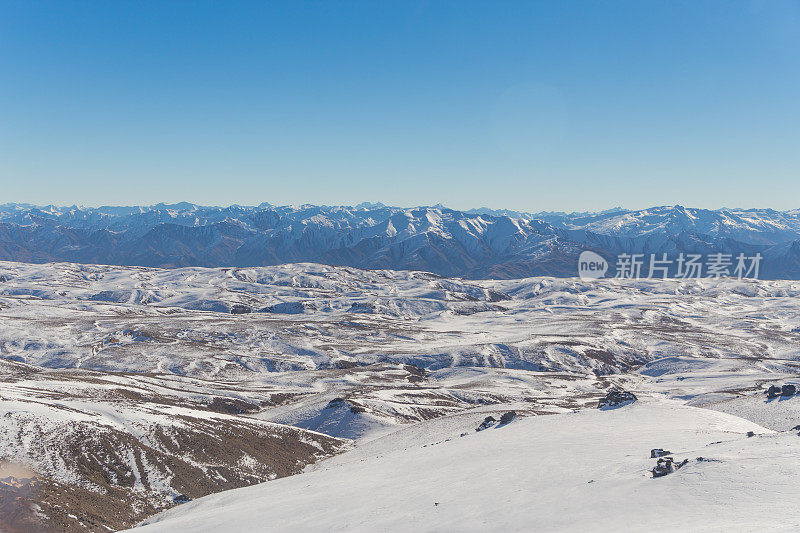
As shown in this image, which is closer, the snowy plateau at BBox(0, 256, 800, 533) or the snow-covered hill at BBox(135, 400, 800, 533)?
the snow-covered hill at BBox(135, 400, 800, 533)

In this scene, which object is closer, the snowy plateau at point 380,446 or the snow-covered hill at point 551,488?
the snow-covered hill at point 551,488

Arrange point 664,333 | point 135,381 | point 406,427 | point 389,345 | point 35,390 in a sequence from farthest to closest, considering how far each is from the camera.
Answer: point 664,333
point 389,345
point 135,381
point 406,427
point 35,390

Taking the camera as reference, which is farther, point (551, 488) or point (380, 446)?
point (380, 446)

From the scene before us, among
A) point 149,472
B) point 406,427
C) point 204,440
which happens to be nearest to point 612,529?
point 149,472

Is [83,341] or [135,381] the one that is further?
[83,341]

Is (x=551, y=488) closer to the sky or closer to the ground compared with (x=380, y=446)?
closer to the sky

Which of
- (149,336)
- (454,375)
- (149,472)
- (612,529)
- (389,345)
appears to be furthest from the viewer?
(389,345)

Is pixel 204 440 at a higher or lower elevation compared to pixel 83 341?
higher

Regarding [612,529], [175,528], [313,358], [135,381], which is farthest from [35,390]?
[313,358]

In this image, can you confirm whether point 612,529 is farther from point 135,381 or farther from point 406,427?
point 135,381

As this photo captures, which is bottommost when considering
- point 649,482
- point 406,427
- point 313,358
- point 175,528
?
point 313,358
